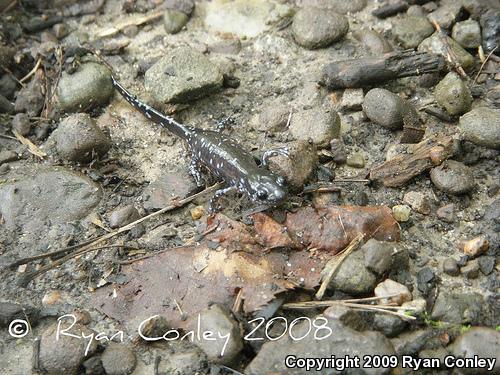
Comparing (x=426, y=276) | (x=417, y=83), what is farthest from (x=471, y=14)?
(x=426, y=276)

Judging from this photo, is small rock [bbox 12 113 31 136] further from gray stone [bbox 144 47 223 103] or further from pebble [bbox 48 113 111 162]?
gray stone [bbox 144 47 223 103]

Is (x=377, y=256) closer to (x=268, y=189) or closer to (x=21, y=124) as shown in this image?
(x=268, y=189)

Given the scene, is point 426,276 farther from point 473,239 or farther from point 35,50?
point 35,50

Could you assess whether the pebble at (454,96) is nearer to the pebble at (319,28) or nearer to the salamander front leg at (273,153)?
the pebble at (319,28)

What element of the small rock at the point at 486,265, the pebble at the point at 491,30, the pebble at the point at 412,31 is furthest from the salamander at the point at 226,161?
the pebble at the point at 491,30

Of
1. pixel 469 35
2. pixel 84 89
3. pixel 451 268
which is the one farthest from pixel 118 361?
pixel 469 35
